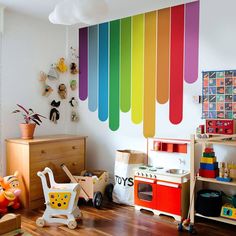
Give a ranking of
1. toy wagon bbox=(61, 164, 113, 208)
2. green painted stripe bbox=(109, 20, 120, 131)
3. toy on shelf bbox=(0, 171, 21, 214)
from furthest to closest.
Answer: green painted stripe bbox=(109, 20, 120, 131) → toy wagon bbox=(61, 164, 113, 208) → toy on shelf bbox=(0, 171, 21, 214)

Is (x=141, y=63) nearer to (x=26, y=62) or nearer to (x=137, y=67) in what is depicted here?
(x=137, y=67)

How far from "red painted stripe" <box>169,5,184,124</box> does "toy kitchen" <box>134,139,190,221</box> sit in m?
0.32

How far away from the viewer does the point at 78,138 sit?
3.72m

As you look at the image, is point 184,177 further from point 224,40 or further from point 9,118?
point 9,118

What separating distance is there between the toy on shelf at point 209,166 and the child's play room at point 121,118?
0.04 ft

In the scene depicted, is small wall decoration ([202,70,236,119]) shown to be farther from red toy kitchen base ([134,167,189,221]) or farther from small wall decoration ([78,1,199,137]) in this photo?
red toy kitchen base ([134,167,189,221])

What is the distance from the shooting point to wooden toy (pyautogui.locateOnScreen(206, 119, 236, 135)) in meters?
2.76

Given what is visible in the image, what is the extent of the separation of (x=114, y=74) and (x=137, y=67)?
0.36 metres

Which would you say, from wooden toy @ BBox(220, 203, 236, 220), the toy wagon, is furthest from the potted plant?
wooden toy @ BBox(220, 203, 236, 220)

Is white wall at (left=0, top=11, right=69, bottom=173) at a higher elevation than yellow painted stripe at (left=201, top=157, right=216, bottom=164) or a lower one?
higher

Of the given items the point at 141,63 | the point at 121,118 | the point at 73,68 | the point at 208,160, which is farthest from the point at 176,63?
the point at 73,68

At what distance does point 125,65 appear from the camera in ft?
12.1

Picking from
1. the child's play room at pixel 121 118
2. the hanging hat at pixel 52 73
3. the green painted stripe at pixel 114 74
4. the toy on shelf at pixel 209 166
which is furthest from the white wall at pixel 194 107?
the hanging hat at pixel 52 73

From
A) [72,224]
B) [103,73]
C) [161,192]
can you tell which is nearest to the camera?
[72,224]
